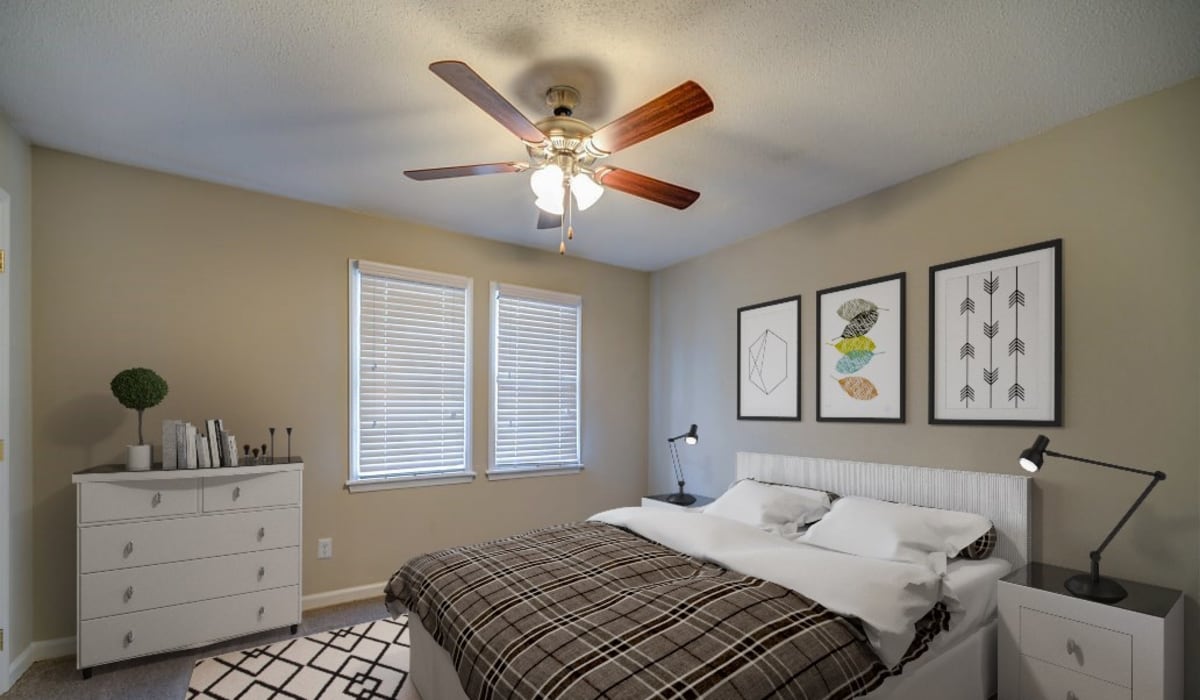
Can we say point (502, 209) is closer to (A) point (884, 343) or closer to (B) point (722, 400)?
(B) point (722, 400)

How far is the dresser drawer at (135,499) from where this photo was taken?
2512mm

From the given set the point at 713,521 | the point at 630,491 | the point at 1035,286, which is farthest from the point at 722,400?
the point at 1035,286

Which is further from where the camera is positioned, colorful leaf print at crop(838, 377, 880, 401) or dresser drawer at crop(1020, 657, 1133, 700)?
colorful leaf print at crop(838, 377, 880, 401)

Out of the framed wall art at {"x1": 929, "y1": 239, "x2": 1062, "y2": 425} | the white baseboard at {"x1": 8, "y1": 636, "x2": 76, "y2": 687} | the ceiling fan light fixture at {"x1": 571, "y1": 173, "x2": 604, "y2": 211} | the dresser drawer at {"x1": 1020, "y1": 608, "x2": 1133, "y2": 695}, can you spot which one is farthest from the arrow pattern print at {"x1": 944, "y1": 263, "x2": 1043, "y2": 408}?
the white baseboard at {"x1": 8, "y1": 636, "x2": 76, "y2": 687}

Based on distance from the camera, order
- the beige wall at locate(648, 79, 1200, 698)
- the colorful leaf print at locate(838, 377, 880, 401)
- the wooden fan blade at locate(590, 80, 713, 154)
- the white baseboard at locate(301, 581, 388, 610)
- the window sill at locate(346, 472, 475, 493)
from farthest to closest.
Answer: the window sill at locate(346, 472, 475, 493), the white baseboard at locate(301, 581, 388, 610), the colorful leaf print at locate(838, 377, 880, 401), the beige wall at locate(648, 79, 1200, 698), the wooden fan blade at locate(590, 80, 713, 154)

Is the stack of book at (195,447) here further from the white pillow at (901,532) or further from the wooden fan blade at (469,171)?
the white pillow at (901,532)

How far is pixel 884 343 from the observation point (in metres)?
3.13

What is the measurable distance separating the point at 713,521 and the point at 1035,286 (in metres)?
1.85

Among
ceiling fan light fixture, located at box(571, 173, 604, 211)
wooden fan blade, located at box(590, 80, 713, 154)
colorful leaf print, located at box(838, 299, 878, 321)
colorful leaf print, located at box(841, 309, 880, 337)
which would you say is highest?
wooden fan blade, located at box(590, 80, 713, 154)

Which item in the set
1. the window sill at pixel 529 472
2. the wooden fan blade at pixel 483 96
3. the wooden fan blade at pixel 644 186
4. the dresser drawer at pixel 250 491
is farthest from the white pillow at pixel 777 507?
the dresser drawer at pixel 250 491

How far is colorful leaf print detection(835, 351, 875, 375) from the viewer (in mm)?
3225

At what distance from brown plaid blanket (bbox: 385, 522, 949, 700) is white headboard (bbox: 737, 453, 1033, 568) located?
717 millimetres

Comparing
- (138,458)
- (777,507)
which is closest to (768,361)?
(777,507)

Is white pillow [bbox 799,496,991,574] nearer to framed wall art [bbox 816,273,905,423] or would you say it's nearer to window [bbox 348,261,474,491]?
framed wall art [bbox 816,273,905,423]
